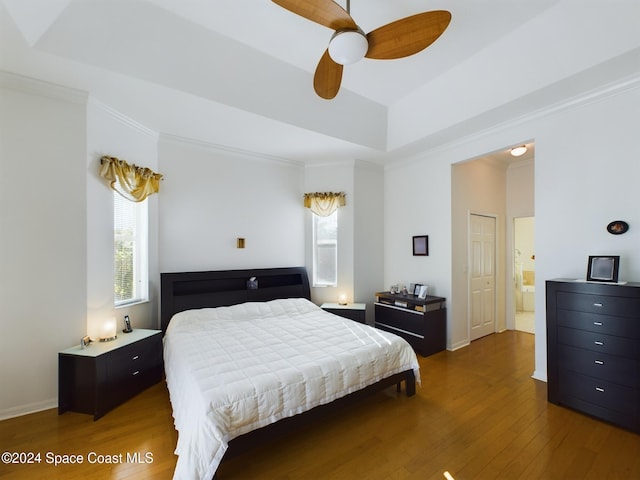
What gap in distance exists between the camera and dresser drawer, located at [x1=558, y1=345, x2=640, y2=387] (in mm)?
2248

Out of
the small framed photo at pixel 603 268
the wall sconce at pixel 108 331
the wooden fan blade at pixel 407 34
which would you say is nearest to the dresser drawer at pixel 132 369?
the wall sconce at pixel 108 331

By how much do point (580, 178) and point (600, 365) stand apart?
1742 millimetres

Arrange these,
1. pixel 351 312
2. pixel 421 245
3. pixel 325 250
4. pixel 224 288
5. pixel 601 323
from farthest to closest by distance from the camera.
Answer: pixel 325 250 < pixel 421 245 < pixel 351 312 < pixel 224 288 < pixel 601 323

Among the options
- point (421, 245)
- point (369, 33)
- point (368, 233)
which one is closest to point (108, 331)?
point (369, 33)

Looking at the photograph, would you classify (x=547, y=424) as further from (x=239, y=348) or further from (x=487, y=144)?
(x=487, y=144)

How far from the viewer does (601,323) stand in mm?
2381

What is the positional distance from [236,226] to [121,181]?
1.55m

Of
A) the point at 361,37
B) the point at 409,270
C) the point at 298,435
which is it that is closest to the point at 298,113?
the point at 361,37

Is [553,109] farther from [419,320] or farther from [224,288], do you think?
[224,288]

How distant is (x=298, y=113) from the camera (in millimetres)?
3367

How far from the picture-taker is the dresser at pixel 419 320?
3.89m

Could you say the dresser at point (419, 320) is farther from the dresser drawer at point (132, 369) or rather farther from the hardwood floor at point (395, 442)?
the dresser drawer at point (132, 369)

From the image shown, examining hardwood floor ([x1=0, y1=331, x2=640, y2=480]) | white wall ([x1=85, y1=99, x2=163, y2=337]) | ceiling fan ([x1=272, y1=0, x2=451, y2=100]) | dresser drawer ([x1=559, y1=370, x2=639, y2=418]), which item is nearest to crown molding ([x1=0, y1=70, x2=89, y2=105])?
white wall ([x1=85, y1=99, x2=163, y2=337])

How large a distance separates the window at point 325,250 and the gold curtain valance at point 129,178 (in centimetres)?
242
